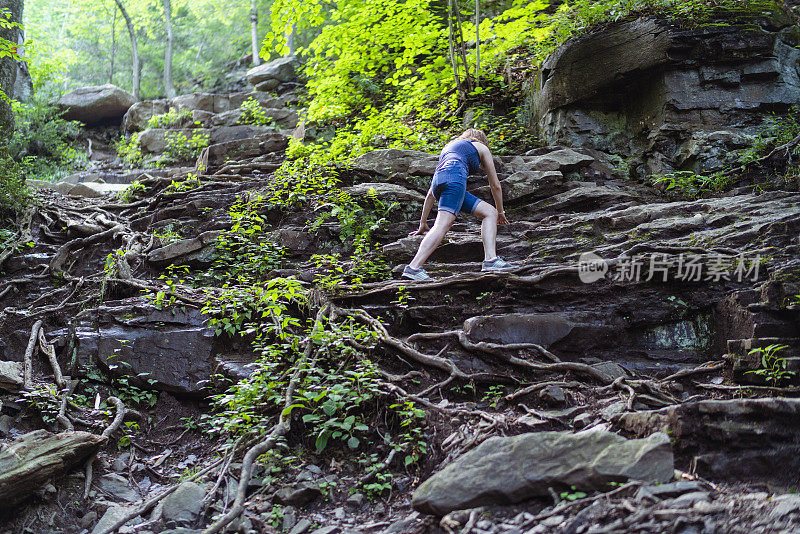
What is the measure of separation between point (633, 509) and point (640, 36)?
797 centimetres

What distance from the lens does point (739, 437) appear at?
2.96m

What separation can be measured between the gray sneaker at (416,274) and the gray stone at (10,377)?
13.0 ft

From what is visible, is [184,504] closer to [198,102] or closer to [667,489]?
[667,489]

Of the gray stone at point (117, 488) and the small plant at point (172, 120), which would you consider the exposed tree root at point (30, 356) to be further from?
the small plant at point (172, 120)

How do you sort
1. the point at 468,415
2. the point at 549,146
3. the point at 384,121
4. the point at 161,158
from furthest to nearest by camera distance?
the point at 161,158 < the point at 384,121 < the point at 549,146 < the point at 468,415

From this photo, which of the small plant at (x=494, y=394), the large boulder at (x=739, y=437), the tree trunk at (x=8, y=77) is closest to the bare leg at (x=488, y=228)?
the small plant at (x=494, y=394)

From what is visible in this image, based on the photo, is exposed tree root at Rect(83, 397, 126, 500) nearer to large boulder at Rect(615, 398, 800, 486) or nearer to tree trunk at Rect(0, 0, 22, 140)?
large boulder at Rect(615, 398, 800, 486)

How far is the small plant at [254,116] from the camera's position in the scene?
16.4 m

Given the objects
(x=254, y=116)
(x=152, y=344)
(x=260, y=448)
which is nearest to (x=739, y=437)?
(x=260, y=448)

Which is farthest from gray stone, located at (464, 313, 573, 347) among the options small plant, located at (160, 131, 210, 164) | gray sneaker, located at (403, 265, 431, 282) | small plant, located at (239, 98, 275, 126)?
small plant, located at (239, 98, 275, 126)

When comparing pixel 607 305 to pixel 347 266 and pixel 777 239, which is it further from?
pixel 347 266

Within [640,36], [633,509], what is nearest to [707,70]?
[640,36]

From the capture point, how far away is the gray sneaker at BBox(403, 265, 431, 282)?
554 cm

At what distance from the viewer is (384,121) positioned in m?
10.6
